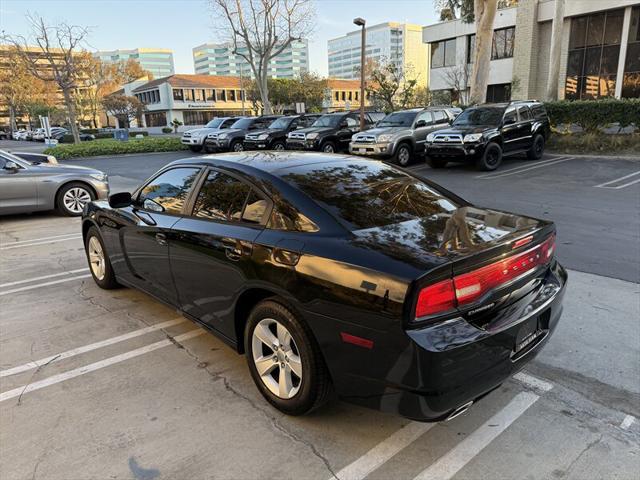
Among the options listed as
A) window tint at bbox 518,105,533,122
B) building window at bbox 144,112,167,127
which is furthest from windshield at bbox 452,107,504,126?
building window at bbox 144,112,167,127

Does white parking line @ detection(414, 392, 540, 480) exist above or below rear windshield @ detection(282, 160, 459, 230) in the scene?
below

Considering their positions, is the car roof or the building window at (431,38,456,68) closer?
the car roof

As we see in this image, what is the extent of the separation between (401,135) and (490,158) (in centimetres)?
297

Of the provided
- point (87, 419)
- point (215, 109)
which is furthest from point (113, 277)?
point (215, 109)

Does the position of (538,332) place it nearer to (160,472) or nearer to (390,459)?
(390,459)

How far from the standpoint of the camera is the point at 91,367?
3.61 meters

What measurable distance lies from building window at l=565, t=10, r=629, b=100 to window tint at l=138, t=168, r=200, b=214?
100 ft

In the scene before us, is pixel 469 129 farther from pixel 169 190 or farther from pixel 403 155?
pixel 169 190

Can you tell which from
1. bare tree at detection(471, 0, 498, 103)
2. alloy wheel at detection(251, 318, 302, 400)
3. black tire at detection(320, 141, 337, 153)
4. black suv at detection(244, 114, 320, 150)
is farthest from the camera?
black suv at detection(244, 114, 320, 150)

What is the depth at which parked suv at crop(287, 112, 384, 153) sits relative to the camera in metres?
18.3

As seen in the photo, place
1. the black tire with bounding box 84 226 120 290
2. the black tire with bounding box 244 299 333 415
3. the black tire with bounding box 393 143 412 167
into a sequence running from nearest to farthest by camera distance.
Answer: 1. the black tire with bounding box 244 299 333 415
2. the black tire with bounding box 84 226 120 290
3. the black tire with bounding box 393 143 412 167

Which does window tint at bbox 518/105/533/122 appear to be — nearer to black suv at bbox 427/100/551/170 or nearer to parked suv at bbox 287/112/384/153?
black suv at bbox 427/100/551/170

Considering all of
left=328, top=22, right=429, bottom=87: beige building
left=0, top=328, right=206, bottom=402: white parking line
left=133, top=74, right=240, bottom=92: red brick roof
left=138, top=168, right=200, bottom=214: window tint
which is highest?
left=328, top=22, right=429, bottom=87: beige building

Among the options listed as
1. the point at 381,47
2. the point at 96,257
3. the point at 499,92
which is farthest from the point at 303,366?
the point at 381,47
